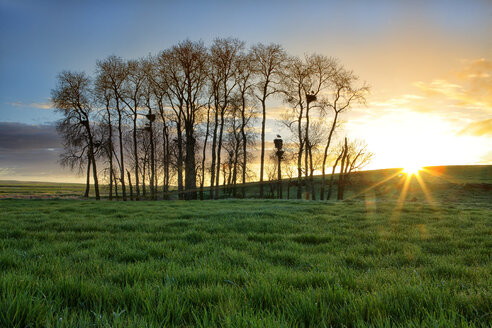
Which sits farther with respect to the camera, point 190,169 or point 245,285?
point 190,169

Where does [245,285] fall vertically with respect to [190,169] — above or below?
below

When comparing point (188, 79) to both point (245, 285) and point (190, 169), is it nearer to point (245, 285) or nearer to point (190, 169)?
point (190, 169)

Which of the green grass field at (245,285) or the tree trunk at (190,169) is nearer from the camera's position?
the green grass field at (245,285)

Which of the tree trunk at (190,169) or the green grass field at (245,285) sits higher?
the tree trunk at (190,169)

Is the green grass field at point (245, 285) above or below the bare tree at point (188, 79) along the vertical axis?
below

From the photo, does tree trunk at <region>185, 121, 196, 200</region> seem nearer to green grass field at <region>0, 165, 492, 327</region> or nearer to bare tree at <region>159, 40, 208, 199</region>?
bare tree at <region>159, 40, 208, 199</region>

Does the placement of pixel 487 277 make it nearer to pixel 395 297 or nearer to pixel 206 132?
pixel 395 297

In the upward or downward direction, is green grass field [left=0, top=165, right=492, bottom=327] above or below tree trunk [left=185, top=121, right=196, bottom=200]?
below

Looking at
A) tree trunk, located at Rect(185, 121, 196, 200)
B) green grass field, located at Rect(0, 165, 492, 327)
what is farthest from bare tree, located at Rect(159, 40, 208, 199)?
green grass field, located at Rect(0, 165, 492, 327)

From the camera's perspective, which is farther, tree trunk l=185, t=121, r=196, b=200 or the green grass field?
tree trunk l=185, t=121, r=196, b=200

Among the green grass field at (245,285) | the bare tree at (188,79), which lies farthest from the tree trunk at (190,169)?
the green grass field at (245,285)

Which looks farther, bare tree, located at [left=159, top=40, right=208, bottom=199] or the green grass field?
bare tree, located at [left=159, top=40, right=208, bottom=199]

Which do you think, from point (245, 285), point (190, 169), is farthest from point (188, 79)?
point (245, 285)

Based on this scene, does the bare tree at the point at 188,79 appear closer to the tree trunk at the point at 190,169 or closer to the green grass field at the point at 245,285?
the tree trunk at the point at 190,169
